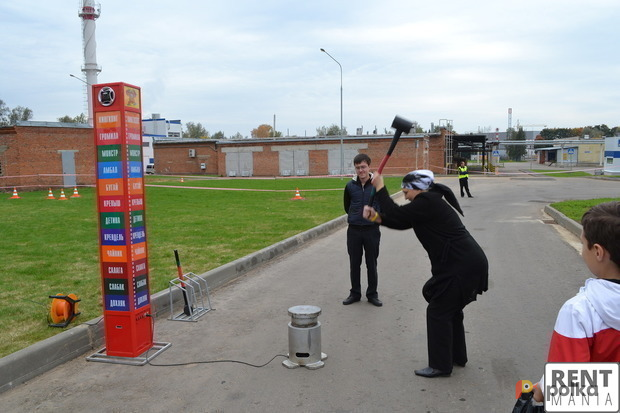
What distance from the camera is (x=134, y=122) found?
16.0 ft

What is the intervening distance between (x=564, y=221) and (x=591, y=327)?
13114 millimetres

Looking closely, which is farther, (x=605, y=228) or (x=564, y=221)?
(x=564, y=221)

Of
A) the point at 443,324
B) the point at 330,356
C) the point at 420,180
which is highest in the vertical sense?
the point at 420,180

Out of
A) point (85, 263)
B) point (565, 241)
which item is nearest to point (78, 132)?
point (85, 263)

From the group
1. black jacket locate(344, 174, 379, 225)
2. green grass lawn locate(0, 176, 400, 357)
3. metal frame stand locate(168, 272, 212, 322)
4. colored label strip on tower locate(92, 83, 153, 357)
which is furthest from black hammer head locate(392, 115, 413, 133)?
green grass lawn locate(0, 176, 400, 357)

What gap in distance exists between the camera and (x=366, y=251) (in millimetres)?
6594

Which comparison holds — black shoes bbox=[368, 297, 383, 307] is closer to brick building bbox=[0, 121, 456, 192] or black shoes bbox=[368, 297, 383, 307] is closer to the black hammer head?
the black hammer head

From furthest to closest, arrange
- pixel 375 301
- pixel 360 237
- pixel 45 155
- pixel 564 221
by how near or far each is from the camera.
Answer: pixel 45 155 < pixel 564 221 < pixel 360 237 < pixel 375 301

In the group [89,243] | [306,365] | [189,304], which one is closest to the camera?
[306,365]

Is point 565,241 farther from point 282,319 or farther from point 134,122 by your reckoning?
point 134,122

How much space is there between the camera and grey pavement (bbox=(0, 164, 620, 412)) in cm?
394

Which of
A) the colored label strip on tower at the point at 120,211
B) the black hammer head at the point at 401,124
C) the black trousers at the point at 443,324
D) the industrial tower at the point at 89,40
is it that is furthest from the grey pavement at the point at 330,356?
the industrial tower at the point at 89,40

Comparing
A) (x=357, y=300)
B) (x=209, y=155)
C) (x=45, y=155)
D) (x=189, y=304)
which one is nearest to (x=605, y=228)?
(x=357, y=300)

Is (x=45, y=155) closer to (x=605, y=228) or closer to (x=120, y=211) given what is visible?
(x=120, y=211)
